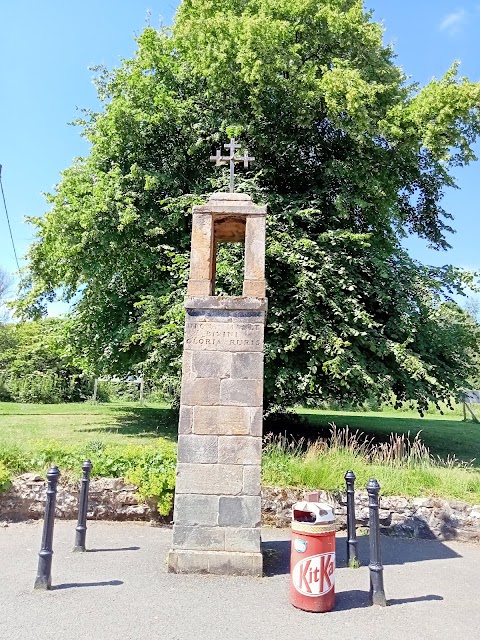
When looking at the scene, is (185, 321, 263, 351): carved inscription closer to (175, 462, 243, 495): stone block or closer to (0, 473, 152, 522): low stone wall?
(175, 462, 243, 495): stone block

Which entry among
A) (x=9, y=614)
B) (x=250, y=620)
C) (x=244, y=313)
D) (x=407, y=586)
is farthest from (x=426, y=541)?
(x=9, y=614)

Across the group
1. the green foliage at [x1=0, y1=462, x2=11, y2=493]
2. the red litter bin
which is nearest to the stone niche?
the red litter bin

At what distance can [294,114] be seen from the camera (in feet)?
42.4

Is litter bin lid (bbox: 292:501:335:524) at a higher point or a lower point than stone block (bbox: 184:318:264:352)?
lower

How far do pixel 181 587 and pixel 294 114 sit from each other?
1127cm

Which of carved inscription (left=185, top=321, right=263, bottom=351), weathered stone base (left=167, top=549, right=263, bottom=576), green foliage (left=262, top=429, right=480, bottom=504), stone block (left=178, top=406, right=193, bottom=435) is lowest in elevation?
weathered stone base (left=167, top=549, right=263, bottom=576)

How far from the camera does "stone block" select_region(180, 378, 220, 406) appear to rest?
593cm

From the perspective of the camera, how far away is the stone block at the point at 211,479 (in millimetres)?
5797

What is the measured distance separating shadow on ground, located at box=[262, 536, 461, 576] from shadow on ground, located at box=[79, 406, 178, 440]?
7.42 metres

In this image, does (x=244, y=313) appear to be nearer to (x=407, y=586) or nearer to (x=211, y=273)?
(x=211, y=273)

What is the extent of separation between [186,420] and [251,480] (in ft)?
3.31

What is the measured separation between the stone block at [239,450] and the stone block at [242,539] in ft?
2.48

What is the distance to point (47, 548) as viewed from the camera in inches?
201

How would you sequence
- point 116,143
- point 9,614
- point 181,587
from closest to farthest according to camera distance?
1. point 9,614
2. point 181,587
3. point 116,143
